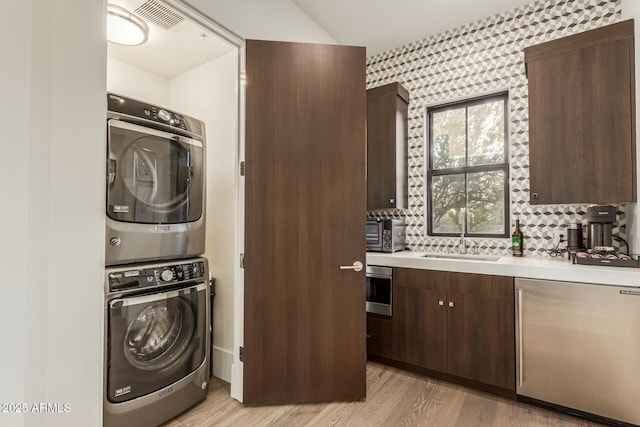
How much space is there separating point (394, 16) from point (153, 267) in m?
2.91

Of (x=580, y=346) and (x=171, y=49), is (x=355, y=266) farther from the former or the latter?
(x=171, y=49)

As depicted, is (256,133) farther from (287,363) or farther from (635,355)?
(635,355)

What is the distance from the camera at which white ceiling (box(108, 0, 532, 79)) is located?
7.16ft

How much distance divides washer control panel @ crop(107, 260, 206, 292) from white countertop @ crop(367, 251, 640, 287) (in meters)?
1.54

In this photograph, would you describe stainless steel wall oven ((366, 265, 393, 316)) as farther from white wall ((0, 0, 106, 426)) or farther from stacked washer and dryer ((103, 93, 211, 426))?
white wall ((0, 0, 106, 426))

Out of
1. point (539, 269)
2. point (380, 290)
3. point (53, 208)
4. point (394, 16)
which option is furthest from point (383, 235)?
point (53, 208)

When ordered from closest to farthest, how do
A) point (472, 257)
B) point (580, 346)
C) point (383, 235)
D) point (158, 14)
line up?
point (580, 346)
point (158, 14)
point (472, 257)
point (383, 235)

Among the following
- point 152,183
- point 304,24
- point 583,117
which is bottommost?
point 152,183

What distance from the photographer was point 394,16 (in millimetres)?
2852

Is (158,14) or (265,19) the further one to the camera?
(265,19)

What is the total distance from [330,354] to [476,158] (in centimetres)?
226

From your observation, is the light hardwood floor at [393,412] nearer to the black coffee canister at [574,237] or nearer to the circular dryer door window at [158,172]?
the black coffee canister at [574,237]

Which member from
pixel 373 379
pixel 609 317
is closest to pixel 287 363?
pixel 373 379

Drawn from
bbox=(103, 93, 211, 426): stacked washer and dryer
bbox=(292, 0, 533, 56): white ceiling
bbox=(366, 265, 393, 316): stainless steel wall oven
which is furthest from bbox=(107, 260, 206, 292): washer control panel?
bbox=(292, 0, 533, 56): white ceiling
